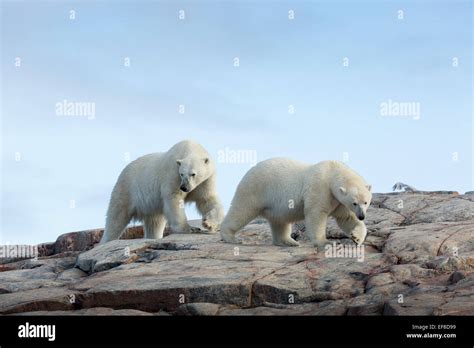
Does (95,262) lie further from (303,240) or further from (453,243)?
(453,243)

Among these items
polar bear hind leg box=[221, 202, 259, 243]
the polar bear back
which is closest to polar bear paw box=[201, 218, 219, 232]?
the polar bear back

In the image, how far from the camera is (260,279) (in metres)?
13.9

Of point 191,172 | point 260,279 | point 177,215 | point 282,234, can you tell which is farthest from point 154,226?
point 260,279

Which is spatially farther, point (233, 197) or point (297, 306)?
point (233, 197)

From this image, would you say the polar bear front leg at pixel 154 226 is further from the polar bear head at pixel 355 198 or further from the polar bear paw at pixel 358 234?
the polar bear head at pixel 355 198

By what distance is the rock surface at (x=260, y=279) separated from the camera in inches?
493

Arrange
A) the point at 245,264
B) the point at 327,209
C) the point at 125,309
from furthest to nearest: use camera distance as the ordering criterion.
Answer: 1. the point at 327,209
2. the point at 245,264
3. the point at 125,309

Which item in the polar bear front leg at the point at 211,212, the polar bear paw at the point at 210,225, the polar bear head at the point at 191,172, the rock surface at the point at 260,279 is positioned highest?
the polar bear head at the point at 191,172

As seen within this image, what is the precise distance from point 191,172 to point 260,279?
5.56m

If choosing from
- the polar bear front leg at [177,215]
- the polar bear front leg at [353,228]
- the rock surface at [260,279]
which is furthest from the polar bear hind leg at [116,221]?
the polar bear front leg at [353,228]
